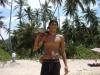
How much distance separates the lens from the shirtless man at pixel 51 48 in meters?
3.10

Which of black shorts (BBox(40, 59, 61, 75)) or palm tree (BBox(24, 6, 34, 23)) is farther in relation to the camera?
palm tree (BBox(24, 6, 34, 23))

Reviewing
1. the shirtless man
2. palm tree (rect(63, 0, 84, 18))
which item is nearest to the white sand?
the shirtless man

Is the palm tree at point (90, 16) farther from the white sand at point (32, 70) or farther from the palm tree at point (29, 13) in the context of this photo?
the white sand at point (32, 70)

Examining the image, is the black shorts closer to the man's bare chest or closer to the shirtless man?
the shirtless man

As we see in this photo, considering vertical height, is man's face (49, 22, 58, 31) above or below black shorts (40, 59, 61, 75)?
above

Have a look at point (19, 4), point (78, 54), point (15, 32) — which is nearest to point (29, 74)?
point (78, 54)

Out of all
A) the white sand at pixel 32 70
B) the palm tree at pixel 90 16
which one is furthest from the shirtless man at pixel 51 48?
the palm tree at pixel 90 16

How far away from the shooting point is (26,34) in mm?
27672

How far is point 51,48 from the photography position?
10.6 feet

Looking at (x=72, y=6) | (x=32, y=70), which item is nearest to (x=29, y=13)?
(x=72, y=6)

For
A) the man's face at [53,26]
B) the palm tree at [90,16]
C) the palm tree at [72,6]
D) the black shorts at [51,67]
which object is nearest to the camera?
the black shorts at [51,67]

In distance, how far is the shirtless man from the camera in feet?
10.2

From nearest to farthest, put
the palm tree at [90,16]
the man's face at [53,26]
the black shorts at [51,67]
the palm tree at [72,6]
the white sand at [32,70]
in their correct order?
the black shorts at [51,67] → the man's face at [53,26] → the white sand at [32,70] → the palm tree at [72,6] → the palm tree at [90,16]

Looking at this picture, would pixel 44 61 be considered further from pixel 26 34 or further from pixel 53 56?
pixel 26 34
